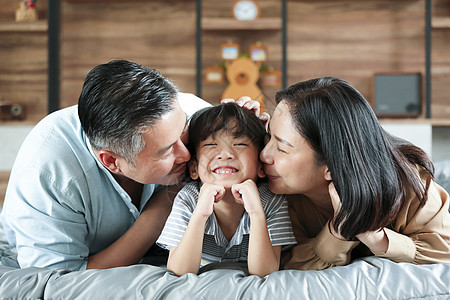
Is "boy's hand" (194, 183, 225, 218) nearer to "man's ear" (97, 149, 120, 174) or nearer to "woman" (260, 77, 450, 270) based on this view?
"woman" (260, 77, 450, 270)

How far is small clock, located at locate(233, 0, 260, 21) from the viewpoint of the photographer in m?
3.38

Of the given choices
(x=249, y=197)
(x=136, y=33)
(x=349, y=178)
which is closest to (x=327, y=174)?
(x=349, y=178)

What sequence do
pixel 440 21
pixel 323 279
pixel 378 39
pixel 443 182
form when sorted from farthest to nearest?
1. pixel 378 39
2. pixel 440 21
3. pixel 443 182
4. pixel 323 279

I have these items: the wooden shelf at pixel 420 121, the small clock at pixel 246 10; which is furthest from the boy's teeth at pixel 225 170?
the small clock at pixel 246 10

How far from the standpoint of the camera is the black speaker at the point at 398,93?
3357mm

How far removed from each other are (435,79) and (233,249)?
9.52ft

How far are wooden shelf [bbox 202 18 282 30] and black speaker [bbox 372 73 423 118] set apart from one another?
0.82 meters

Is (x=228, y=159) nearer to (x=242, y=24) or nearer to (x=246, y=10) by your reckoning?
(x=242, y=24)

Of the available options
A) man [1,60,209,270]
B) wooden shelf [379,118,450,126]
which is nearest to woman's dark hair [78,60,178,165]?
man [1,60,209,270]

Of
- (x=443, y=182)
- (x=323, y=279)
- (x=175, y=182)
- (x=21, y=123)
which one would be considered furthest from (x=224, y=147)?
(x=21, y=123)

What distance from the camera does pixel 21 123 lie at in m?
3.26

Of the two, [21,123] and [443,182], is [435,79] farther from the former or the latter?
[21,123]

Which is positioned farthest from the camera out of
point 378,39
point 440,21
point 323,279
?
point 378,39

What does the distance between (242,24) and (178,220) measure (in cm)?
241
